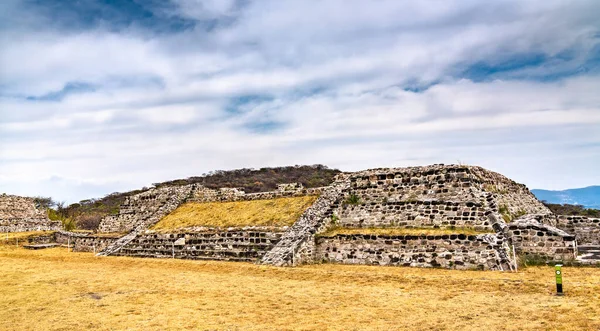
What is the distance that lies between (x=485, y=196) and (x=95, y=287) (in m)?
14.8

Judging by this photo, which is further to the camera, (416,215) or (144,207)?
(144,207)

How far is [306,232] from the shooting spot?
63.5 ft

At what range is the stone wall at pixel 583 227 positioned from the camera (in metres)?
20.5

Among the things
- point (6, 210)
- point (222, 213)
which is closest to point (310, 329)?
point (222, 213)

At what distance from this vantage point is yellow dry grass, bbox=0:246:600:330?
9.63 metres

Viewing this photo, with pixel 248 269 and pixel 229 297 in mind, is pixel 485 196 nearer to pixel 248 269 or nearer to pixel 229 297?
pixel 248 269

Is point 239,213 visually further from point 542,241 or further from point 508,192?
point 542,241

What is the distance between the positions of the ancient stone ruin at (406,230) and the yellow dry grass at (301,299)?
1022 millimetres

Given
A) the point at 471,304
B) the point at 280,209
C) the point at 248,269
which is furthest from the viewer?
the point at 280,209

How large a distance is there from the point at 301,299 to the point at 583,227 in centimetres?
1566

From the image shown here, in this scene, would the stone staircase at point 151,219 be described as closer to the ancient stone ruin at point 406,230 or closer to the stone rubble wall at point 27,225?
the ancient stone ruin at point 406,230

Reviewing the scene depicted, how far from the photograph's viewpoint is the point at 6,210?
3812cm

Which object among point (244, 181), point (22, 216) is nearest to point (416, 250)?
point (22, 216)

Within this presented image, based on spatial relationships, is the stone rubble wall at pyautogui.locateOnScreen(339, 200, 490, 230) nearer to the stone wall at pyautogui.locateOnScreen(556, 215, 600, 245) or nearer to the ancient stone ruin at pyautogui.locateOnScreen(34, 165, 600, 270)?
the ancient stone ruin at pyautogui.locateOnScreen(34, 165, 600, 270)
